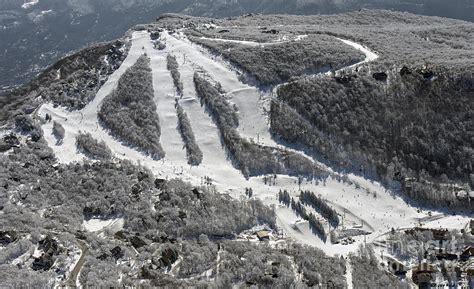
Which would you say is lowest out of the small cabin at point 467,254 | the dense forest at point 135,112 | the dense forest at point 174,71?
the small cabin at point 467,254

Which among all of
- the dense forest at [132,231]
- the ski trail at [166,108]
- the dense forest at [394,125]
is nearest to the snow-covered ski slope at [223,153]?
the ski trail at [166,108]

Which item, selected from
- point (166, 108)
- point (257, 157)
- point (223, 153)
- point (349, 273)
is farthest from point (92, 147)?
point (349, 273)

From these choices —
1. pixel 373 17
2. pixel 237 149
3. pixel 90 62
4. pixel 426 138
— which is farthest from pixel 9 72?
pixel 426 138

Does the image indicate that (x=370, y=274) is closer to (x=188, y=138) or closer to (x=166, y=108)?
(x=188, y=138)

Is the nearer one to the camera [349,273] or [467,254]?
[349,273]

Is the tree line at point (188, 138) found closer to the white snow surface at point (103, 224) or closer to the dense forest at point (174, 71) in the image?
the dense forest at point (174, 71)

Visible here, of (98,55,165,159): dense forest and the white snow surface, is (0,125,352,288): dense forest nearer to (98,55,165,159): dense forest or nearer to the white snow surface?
the white snow surface
